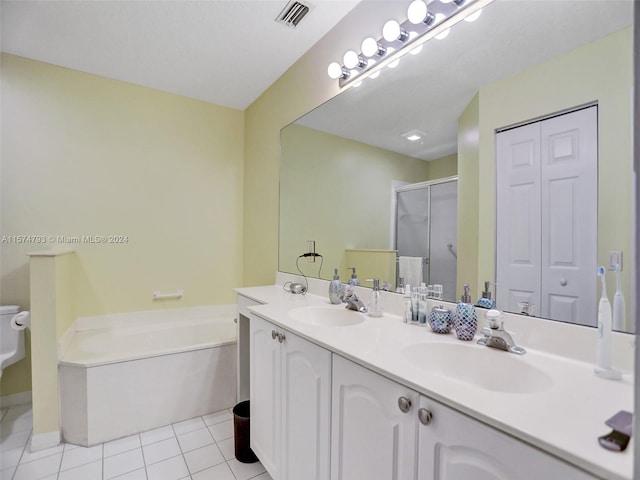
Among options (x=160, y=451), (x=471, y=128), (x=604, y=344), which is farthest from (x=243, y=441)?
(x=471, y=128)

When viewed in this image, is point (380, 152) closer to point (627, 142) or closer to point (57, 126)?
point (627, 142)

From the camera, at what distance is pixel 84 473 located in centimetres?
161

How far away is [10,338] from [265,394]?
77.6 inches

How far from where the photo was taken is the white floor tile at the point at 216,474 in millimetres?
1579

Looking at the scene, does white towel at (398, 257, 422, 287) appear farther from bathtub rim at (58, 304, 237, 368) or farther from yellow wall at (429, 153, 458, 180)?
bathtub rim at (58, 304, 237, 368)

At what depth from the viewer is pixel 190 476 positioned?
159 centimetres

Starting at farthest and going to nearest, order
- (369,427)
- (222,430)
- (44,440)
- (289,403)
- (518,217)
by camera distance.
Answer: (222,430) < (44,440) < (289,403) < (518,217) < (369,427)

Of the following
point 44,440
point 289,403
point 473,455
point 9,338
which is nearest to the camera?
point 473,455

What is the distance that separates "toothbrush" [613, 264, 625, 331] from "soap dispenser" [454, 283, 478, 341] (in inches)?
14.2

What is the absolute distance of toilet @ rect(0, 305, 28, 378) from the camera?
209 cm

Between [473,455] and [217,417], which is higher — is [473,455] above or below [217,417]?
above

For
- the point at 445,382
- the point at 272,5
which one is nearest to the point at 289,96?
the point at 272,5

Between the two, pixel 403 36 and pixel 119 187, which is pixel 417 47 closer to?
pixel 403 36

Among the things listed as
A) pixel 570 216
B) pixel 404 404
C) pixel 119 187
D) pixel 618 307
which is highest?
pixel 119 187
